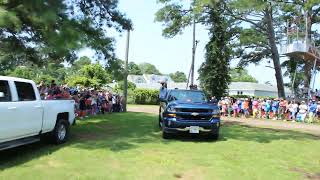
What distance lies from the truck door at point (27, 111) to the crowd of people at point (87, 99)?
6479 mm

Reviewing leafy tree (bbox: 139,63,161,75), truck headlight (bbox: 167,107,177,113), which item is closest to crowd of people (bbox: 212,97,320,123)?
truck headlight (bbox: 167,107,177,113)

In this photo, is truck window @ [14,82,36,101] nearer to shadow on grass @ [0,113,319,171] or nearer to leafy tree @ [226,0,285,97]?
shadow on grass @ [0,113,319,171]

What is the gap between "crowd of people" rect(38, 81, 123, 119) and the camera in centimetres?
1891

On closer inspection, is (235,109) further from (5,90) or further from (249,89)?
(249,89)

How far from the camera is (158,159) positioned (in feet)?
35.8

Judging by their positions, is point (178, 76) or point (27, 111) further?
point (178, 76)

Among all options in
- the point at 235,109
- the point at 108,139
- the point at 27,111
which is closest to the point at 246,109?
the point at 235,109

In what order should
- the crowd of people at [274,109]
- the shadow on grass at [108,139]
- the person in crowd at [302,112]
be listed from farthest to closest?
the crowd of people at [274,109] → the person in crowd at [302,112] → the shadow on grass at [108,139]

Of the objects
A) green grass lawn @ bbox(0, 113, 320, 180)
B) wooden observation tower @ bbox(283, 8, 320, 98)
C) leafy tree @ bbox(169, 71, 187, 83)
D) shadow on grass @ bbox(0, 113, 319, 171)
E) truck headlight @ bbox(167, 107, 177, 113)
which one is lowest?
green grass lawn @ bbox(0, 113, 320, 180)

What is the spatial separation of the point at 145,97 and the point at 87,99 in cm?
2530

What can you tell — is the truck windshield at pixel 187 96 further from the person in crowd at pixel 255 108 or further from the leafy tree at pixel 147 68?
the leafy tree at pixel 147 68

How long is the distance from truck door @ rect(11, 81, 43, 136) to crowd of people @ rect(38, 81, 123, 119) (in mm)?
6479

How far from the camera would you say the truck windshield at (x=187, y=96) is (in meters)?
16.0

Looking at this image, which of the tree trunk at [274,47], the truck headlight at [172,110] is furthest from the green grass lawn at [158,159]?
the tree trunk at [274,47]
